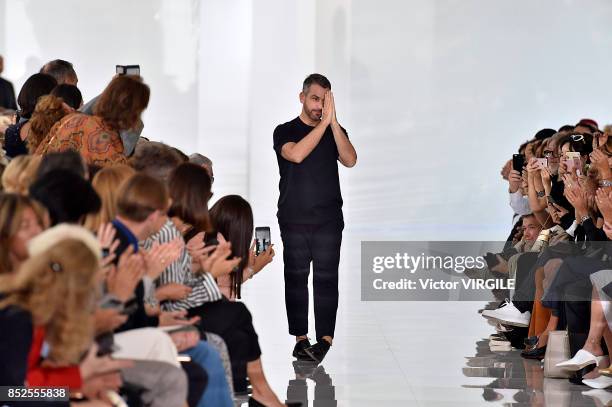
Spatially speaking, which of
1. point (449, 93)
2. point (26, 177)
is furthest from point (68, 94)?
point (449, 93)

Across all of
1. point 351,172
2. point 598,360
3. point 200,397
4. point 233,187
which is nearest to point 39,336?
point 200,397

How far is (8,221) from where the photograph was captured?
3379 mm

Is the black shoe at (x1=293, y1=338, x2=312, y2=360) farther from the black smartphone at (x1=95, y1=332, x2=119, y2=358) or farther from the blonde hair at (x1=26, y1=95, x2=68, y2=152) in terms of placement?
the black smartphone at (x1=95, y1=332, x2=119, y2=358)

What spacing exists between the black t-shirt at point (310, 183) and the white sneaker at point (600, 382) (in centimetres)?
167

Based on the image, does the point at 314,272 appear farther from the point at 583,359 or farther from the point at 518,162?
the point at 518,162

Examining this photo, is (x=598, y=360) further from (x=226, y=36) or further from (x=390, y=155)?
(x=390, y=155)

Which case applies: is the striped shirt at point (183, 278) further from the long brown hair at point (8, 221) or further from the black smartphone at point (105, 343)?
the long brown hair at point (8, 221)

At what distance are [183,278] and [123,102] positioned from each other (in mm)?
1106

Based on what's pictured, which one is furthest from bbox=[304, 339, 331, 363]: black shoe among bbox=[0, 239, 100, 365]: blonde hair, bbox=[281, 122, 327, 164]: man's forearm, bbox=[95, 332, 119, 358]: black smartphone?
bbox=[0, 239, 100, 365]: blonde hair

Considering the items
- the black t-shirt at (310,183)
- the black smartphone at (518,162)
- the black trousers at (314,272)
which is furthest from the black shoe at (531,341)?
the black smartphone at (518,162)

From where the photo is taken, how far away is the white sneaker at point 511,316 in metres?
7.34

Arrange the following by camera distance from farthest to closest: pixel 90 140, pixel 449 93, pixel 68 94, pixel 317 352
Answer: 1. pixel 449 93
2. pixel 317 352
3. pixel 68 94
4. pixel 90 140

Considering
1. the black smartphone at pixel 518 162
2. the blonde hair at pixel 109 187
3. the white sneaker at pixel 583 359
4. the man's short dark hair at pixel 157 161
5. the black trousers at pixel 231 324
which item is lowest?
the white sneaker at pixel 583 359

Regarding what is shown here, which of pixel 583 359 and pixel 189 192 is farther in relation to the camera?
pixel 583 359
